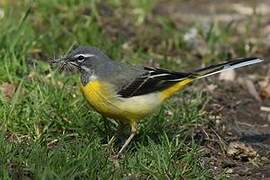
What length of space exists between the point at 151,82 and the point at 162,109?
1.98 feet

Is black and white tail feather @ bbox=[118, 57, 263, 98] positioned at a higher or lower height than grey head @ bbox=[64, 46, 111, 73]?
lower

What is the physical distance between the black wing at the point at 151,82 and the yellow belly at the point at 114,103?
0.07m

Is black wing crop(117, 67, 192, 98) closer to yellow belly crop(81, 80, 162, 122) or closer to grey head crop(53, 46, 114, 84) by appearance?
yellow belly crop(81, 80, 162, 122)

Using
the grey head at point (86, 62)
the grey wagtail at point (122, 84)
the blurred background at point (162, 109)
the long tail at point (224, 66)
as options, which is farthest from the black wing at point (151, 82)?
the blurred background at point (162, 109)

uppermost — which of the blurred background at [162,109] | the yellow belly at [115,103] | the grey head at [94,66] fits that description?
the grey head at [94,66]

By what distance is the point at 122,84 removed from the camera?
6523 mm

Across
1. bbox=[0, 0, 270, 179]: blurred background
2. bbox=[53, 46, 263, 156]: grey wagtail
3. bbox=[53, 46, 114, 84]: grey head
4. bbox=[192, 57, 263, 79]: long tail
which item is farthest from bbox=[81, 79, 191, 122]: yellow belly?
bbox=[192, 57, 263, 79]: long tail

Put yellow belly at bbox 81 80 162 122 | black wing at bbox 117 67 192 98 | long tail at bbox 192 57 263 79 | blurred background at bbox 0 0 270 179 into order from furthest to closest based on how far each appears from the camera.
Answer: long tail at bbox 192 57 263 79
black wing at bbox 117 67 192 98
yellow belly at bbox 81 80 162 122
blurred background at bbox 0 0 270 179

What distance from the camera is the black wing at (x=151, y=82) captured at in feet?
21.3

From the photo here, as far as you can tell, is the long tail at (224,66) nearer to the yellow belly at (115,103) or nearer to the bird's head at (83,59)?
the yellow belly at (115,103)

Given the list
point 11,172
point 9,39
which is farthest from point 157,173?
point 9,39

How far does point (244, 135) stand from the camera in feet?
24.3

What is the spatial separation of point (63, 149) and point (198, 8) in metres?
6.12

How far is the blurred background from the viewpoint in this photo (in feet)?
19.5
